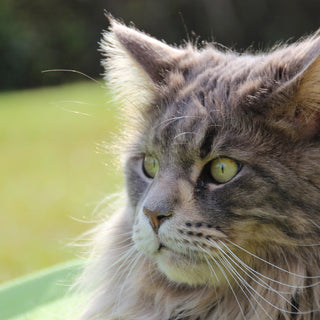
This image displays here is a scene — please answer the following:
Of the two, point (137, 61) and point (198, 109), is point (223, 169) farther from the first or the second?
point (137, 61)

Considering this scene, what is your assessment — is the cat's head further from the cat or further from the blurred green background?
the blurred green background

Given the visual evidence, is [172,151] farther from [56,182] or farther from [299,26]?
[299,26]

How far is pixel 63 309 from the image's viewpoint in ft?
8.55

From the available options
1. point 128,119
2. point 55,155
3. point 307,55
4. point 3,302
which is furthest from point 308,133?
point 55,155

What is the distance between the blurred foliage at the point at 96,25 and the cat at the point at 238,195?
11.3 m

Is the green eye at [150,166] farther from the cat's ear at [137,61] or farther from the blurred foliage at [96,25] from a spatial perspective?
the blurred foliage at [96,25]

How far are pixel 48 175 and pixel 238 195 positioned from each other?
5.20 meters

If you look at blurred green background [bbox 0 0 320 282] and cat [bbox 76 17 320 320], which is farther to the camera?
blurred green background [bbox 0 0 320 282]

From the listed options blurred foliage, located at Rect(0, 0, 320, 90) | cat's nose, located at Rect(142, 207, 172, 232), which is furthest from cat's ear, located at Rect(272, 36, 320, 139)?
blurred foliage, located at Rect(0, 0, 320, 90)

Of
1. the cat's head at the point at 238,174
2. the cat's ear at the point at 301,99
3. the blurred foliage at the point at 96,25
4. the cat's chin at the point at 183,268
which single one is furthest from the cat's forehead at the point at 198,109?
the blurred foliage at the point at 96,25

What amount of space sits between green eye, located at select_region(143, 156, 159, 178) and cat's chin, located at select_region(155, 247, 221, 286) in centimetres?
34

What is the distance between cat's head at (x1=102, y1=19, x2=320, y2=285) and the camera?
1645 millimetres

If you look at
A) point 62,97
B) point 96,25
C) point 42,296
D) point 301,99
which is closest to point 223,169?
point 301,99

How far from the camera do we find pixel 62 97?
10562mm
